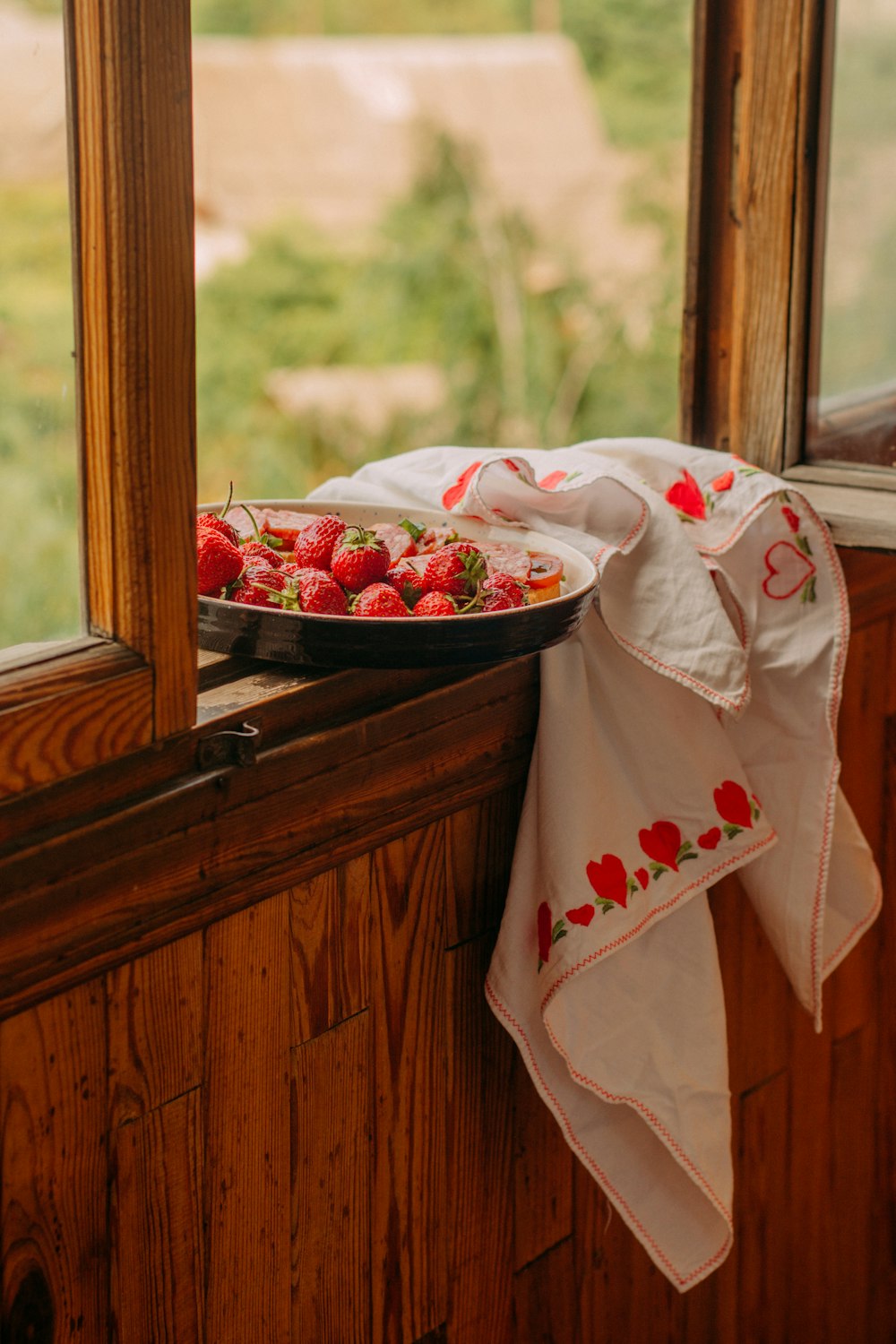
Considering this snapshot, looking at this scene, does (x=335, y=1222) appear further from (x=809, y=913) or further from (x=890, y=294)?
(x=890, y=294)

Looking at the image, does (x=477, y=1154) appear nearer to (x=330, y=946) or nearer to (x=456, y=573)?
(x=330, y=946)

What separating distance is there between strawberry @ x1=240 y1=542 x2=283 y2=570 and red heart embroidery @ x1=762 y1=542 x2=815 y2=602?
43 cm

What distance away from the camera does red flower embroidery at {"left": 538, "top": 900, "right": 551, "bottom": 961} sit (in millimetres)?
1049

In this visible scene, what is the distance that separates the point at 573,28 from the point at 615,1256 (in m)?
9.11

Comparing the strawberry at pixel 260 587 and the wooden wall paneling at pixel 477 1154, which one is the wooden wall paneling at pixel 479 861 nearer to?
the wooden wall paneling at pixel 477 1154

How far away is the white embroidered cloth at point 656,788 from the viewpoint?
1.06 m

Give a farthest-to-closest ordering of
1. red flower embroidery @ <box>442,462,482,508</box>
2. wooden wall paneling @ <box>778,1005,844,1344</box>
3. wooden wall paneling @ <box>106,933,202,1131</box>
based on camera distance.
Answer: wooden wall paneling @ <box>778,1005,844,1344</box> → red flower embroidery @ <box>442,462,482,508</box> → wooden wall paneling @ <box>106,933,202,1131</box>

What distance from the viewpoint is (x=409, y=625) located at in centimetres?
91

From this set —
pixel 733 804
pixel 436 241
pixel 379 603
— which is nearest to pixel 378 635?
pixel 379 603

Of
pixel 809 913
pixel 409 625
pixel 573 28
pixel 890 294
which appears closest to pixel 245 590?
pixel 409 625

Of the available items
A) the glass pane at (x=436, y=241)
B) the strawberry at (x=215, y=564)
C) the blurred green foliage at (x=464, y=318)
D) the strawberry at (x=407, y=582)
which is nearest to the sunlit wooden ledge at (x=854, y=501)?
the strawberry at (x=407, y=582)

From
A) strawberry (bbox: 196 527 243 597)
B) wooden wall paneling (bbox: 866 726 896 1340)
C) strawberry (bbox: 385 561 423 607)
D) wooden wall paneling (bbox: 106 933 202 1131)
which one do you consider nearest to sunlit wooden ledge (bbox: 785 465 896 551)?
wooden wall paneling (bbox: 866 726 896 1340)

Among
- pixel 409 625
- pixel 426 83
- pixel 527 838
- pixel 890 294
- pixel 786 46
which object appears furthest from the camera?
pixel 426 83

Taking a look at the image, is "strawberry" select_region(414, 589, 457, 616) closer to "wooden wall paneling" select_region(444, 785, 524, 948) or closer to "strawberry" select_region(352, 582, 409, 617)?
"strawberry" select_region(352, 582, 409, 617)
